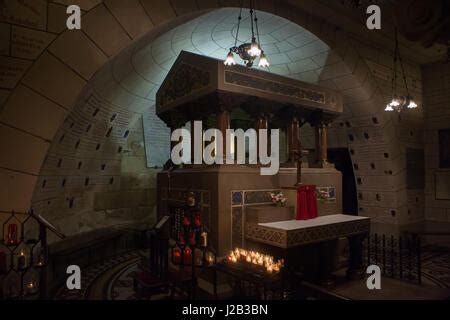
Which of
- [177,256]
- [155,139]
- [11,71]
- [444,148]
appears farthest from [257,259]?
[444,148]

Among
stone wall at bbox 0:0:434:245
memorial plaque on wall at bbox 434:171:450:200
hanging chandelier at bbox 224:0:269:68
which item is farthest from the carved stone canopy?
memorial plaque on wall at bbox 434:171:450:200

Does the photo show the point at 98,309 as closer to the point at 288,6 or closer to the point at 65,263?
the point at 65,263

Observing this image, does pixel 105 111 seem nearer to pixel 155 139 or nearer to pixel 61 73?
pixel 61 73

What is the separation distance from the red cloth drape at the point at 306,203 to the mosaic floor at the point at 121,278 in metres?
1.98

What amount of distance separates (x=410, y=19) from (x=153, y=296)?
18.1ft

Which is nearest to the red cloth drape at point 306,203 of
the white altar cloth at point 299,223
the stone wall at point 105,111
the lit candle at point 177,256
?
the white altar cloth at point 299,223

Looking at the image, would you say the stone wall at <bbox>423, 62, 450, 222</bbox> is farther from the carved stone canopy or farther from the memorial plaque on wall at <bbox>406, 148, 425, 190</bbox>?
the carved stone canopy

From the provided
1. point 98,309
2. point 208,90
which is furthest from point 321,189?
point 98,309

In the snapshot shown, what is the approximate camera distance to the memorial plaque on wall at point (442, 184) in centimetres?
980

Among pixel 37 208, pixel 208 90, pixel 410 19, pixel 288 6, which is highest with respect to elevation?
pixel 288 6

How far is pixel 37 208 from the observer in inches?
226

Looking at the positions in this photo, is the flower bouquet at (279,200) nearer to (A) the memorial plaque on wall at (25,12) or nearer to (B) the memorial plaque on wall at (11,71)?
(B) the memorial plaque on wall at (11,71)

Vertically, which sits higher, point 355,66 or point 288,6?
point 288,6

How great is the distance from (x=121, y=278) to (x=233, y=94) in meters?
4.74
